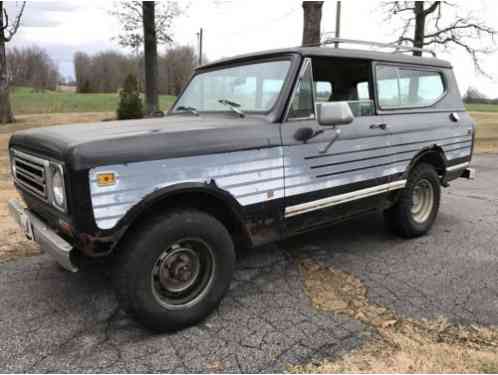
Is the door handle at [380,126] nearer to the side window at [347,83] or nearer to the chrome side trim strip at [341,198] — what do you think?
the side window at [347,83]

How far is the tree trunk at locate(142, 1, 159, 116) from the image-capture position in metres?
15.3

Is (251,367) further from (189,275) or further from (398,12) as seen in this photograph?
(398,12)

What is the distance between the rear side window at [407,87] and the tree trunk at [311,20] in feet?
17.6

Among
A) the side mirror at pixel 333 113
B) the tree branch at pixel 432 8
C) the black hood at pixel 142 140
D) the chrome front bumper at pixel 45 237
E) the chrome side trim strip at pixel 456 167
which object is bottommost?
the chrome front bumper at pixel 45 237

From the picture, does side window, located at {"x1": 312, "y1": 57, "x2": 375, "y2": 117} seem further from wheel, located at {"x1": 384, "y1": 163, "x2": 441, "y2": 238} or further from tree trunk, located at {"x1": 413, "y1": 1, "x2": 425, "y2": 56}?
tree trunk, located at {"x1": 413, "y1": 1, "x2": 425, "y2": 56}

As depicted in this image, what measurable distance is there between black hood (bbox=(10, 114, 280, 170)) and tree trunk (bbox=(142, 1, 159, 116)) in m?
12.7

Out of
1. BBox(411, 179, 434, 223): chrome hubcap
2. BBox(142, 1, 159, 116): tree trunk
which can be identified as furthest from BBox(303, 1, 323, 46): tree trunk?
BBox(142, 1, 159, 116): tree trunk

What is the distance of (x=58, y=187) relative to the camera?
2545 millimetres

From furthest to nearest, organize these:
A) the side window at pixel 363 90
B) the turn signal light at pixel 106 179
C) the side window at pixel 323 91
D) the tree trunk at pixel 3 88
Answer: the tree trunk at pixel 3 88 → the side window at pixel 363 90 → the side window at pixel 323 91 → the turn signal light at pixel 106 179

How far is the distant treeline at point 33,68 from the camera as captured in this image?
6544cm

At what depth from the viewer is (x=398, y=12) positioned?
Answer: 2008cm

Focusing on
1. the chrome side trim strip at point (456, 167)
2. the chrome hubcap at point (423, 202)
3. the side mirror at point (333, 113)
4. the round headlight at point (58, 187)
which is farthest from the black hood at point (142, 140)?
the chrome side trim strip at point (456, 167)

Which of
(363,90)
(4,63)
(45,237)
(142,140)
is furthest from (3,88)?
(142,140)

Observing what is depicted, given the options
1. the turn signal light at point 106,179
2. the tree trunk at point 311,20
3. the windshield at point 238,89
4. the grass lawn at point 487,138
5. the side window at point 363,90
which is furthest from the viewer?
the grass lawn at point 487,138
